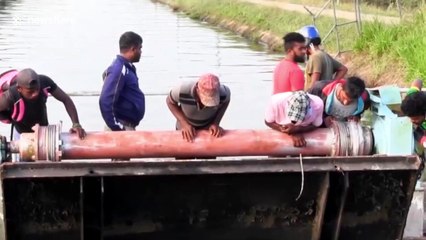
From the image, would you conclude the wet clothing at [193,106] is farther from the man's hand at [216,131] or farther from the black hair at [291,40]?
the black hair at [291,40]

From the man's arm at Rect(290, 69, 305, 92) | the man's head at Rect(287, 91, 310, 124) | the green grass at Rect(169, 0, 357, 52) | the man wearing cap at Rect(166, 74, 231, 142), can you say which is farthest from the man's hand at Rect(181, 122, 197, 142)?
the green grass at Rect(169, 0, 357, 52)

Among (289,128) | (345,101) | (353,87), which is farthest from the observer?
(345,101)

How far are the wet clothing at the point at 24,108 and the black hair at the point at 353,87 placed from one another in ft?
7.15

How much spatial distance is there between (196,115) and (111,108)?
1208 millimetres

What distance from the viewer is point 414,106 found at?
248 inches

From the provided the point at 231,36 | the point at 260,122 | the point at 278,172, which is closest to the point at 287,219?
the point at 278,172

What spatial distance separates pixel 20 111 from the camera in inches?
258

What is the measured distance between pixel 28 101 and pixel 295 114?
1.98m

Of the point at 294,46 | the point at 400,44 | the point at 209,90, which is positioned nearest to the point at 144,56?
the point at 400,44

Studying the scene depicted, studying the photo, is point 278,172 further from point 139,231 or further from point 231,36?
point 231,36

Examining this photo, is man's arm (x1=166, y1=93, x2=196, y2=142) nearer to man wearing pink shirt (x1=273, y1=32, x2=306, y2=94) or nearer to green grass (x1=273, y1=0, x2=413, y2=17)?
man wearing pink shirt (x1=273, y1=32, x2=306, y2=94)

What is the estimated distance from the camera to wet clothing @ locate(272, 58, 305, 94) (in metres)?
7.55

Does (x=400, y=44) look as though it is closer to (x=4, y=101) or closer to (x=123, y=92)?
(x=123, y=92)

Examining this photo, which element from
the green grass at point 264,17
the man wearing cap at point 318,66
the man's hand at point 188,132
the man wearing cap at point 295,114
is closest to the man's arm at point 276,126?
the man wearing cap at point 295,114
